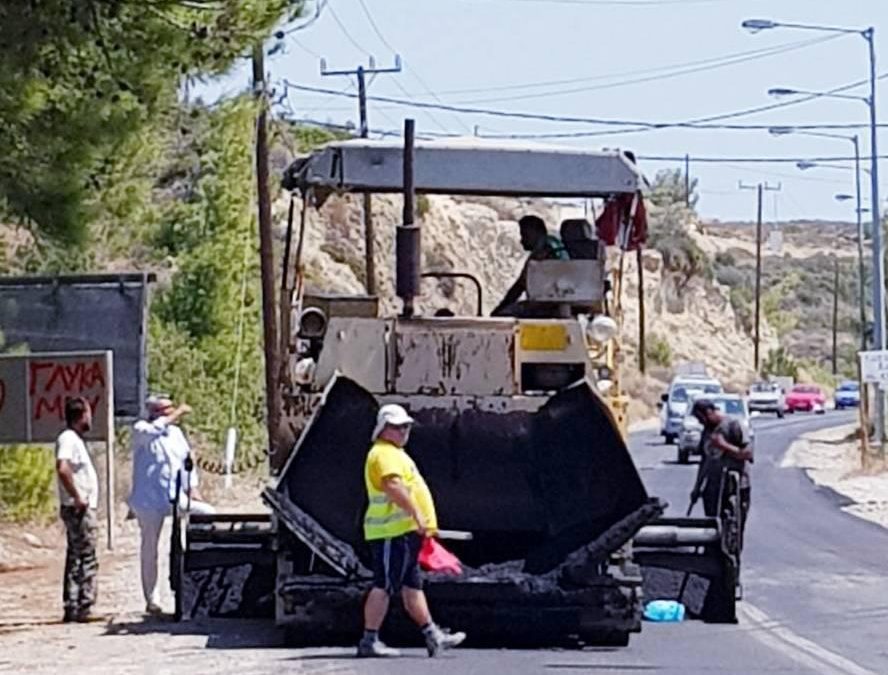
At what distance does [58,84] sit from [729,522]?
6.06 metres

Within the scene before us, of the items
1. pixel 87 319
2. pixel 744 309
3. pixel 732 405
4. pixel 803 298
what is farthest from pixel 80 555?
pixel 803 298

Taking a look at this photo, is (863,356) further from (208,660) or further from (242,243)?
(208,660)

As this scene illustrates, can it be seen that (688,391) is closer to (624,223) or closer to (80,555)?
(624,223)

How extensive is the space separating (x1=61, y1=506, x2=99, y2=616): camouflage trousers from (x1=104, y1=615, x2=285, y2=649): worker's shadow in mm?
335

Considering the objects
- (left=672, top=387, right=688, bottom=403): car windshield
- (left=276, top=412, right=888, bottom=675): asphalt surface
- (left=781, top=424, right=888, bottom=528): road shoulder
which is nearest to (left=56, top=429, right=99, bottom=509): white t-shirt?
(left=276, top=412, right=888, bottom=675): asphalt surface

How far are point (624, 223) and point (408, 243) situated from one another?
6.46ft

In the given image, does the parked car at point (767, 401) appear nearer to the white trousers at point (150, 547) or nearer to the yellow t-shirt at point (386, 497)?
the white trousers at point (150, 547)

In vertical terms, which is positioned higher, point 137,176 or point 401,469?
point 137,176

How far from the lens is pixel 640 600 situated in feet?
47.7

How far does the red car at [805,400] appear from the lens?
3925 inches

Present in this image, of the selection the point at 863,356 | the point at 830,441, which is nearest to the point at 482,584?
the point at 863,356

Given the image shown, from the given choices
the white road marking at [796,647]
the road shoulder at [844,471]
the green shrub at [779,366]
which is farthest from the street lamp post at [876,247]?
the green shrub at [779,366]

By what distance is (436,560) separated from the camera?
1438 cm

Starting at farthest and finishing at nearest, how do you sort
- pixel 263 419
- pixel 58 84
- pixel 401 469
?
1. pixel 263 419
2. pixel 58 84
3. pixel 401 469
